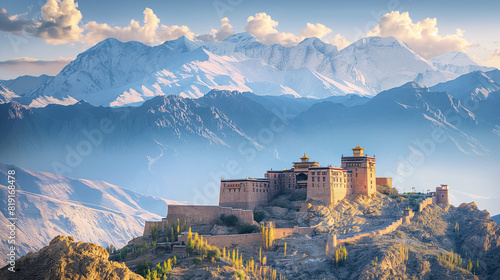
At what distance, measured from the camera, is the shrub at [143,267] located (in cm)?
11262

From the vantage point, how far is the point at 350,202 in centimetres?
14850

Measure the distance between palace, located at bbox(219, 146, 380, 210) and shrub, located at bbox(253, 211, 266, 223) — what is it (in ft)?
12.7

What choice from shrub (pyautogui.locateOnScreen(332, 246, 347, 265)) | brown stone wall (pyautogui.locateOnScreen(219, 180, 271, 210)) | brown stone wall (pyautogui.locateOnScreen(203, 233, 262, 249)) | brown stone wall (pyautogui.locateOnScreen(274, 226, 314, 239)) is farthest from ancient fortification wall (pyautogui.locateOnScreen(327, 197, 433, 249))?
brown stone wall (pyautogui.locateOnScreen(219, 180, 271, 210))

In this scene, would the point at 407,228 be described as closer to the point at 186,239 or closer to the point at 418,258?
the point at 418,258

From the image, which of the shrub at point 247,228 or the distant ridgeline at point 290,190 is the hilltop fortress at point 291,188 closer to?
the distant ridgeline at point 290,190

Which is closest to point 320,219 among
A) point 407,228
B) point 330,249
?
point 330,249

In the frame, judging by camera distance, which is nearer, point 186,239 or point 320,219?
point 186,239

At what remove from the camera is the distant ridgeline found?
139 m

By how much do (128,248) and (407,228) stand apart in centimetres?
5765

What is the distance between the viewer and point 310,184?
14438cm

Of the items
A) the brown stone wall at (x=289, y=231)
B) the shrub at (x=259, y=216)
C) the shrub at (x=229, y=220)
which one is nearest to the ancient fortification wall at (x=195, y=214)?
the shrub at (x=229, y=220)

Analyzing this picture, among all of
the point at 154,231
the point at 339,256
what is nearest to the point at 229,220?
the point at 154,231

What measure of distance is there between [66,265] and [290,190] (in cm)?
8298

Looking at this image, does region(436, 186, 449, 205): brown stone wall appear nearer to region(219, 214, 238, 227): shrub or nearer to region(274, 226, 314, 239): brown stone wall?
region(274, 226, 314, 239): brown stone wall
